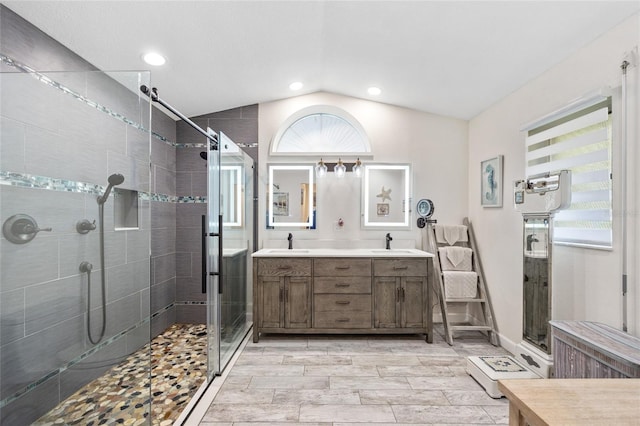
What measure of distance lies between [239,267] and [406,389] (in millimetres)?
1773

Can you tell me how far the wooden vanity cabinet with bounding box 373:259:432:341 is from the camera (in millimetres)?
3162

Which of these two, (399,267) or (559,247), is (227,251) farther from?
(559,247)

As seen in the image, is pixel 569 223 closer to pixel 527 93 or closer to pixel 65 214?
pixel 527 93

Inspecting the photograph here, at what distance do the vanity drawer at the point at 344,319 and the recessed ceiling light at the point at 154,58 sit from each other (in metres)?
2.58

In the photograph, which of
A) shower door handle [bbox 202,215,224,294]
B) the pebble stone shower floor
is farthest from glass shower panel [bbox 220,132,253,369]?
the pebble stone shower floor

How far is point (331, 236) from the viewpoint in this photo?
3756mm

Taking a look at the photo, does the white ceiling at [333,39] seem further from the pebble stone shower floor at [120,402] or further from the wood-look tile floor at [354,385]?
the wood-look tile floor at [354,385]

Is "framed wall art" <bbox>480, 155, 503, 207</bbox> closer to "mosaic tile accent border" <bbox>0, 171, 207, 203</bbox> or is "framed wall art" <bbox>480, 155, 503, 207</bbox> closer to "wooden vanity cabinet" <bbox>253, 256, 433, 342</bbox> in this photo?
"wooden vanity cabinet" <bbox>253, 256, 433, 342</bbox>

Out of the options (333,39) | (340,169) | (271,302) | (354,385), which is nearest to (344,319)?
(271,302)

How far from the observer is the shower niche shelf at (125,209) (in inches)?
57.4

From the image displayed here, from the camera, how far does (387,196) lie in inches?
148

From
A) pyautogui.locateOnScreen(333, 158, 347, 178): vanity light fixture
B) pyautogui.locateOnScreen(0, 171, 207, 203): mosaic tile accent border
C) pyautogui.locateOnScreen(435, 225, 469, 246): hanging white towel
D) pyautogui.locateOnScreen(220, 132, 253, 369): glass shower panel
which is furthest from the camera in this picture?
pyautogui.locateOnScreen(333, 158, 347, 178): vanity light fixture

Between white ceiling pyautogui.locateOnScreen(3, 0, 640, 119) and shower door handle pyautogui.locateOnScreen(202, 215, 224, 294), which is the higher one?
white ceiling pyautogui.locateOnScreen(3, 0, 640, 119)

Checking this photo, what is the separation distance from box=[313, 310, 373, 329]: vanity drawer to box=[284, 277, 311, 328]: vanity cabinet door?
11 centimetres
